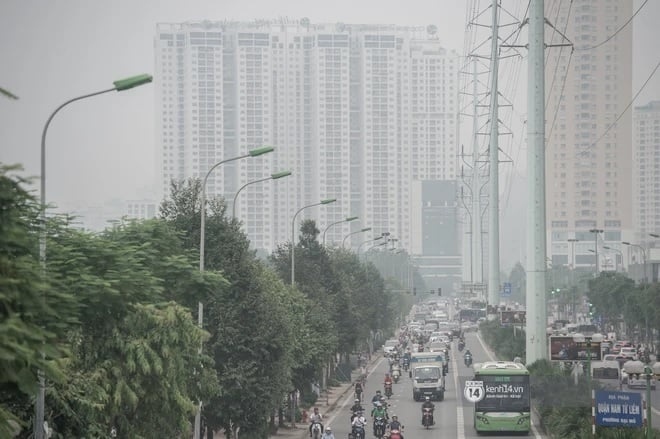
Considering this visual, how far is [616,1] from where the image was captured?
8762 cm

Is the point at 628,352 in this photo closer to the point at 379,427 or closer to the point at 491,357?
the point at 491,357

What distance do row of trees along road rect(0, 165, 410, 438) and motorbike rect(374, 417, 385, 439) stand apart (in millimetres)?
3575

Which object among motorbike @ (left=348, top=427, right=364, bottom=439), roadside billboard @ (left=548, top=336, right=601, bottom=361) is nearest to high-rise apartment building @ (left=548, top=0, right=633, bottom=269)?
roadside billboard @ (left=548, top=336, right=601, bottom=361)

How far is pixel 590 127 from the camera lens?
102m

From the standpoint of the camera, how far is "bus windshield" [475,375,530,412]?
45656 mm

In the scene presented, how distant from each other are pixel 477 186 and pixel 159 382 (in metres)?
137

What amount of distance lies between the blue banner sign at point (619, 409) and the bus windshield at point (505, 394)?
52.2ft

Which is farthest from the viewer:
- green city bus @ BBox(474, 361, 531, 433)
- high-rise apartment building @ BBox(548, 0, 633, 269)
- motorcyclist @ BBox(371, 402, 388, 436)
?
high-rise apartment building @ BBox(548, 0, 633, 269)

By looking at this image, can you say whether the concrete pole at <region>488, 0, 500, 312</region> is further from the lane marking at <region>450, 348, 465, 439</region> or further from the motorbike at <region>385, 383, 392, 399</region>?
the motorbike at <region>385, 383, 392, 399</region>

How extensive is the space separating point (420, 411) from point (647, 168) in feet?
90.5

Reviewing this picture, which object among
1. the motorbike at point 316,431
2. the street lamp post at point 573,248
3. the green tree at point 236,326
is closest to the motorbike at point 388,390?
the motorbike at point 316,431

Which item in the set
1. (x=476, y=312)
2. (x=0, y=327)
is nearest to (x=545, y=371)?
(x=0, y=327)

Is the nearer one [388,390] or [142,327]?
[142,327]

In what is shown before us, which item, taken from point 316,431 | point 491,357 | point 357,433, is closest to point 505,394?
point 357,433
